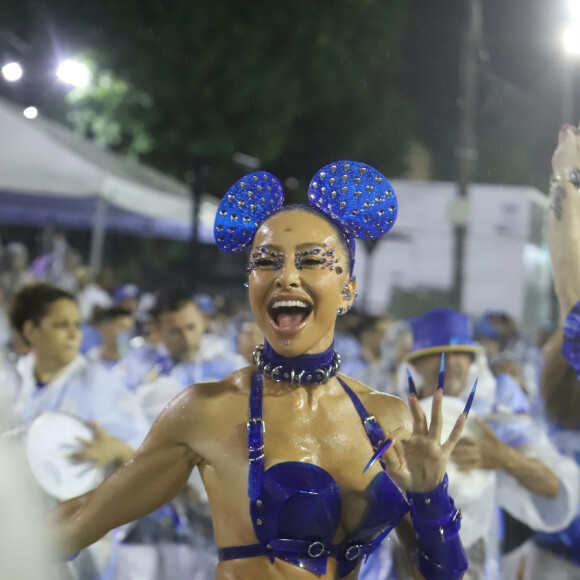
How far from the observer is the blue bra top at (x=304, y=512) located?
88.6 inches

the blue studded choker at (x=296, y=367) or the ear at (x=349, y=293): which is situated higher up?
the ear at (x=349, y=293)

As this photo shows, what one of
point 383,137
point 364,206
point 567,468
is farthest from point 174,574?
point 383,137

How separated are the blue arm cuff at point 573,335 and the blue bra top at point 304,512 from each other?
1.00 m

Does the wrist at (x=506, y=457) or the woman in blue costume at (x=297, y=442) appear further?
the wrist at (x=506, y=457)

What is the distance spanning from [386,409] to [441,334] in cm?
223

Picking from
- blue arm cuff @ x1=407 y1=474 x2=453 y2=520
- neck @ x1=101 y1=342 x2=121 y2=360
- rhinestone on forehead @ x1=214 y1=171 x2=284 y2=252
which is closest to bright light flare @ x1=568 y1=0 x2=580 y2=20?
rhinestone on forehead @ x1=214 y1=171 x2=284 y2=252

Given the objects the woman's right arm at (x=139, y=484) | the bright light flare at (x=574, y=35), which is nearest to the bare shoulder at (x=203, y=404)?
the woman's right arm at (x=139, y=484)

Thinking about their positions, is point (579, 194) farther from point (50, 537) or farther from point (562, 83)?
point (562, 83)

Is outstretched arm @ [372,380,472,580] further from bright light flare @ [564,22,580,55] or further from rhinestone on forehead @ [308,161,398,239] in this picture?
bright light flare @ [564,22,580,55]

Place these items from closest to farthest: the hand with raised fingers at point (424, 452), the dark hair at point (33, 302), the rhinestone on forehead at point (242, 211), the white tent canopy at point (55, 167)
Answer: the hand with raised fingers at point (424, 452)
the rhinestone on forehead at point (242, 211)
the dark hair at point (33, 302)
the white tent canopy at point (55, 167)

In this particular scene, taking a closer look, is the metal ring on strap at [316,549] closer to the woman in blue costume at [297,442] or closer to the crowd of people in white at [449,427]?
the woman in blue costume at [297,442]

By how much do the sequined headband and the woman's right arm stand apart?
1.66 feet

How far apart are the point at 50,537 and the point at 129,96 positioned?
15727mm

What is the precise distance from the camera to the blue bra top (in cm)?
225
